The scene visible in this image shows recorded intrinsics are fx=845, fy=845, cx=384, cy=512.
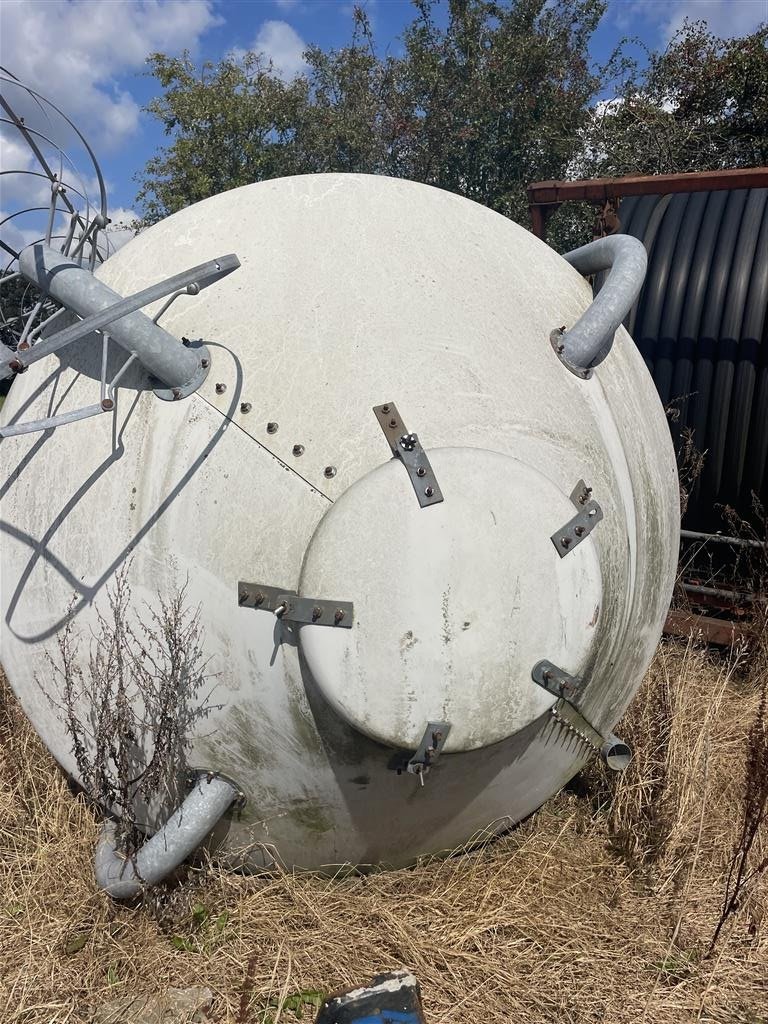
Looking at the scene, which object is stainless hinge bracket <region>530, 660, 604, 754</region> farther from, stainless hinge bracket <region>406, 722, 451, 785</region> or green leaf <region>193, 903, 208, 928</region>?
green leaf <region>193, 903, 208, 928</region>

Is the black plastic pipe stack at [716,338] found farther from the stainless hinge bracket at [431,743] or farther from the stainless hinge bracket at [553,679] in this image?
the stainless hinge bracket at [431,743]

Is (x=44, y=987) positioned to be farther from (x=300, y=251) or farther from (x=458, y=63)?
(x=458, y=63)

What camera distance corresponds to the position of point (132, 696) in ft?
7.71

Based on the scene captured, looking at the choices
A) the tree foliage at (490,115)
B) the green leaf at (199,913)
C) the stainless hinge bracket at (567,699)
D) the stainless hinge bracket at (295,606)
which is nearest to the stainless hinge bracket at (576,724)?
the stainless hinge bracket at (567,699)

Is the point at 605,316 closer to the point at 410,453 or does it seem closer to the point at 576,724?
the point at 410,453

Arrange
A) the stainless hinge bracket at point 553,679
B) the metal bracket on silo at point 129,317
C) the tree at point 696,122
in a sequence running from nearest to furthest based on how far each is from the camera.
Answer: the metal bracket on silo at point 129,317
the stainless hinge bracket at point 553,679
the tree at point 696,122

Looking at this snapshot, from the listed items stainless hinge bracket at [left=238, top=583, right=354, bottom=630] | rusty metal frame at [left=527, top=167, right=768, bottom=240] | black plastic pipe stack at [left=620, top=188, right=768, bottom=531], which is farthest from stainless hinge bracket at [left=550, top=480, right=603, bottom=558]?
rusty metal frame at [left=527, top=167, right=768, bottom=240]

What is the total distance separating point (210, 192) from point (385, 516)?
15338mm

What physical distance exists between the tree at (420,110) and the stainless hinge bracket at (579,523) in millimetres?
11718

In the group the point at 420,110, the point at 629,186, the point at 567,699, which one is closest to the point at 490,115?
the point at 420,110

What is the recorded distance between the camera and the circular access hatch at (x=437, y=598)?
2.09 metres

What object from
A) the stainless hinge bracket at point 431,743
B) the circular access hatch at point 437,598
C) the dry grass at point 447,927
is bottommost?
the dry grass at point 447,927

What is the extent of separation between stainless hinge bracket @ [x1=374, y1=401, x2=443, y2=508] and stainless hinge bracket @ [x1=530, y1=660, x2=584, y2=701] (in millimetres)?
516

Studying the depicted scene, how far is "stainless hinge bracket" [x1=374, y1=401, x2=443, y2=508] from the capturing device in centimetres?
212
